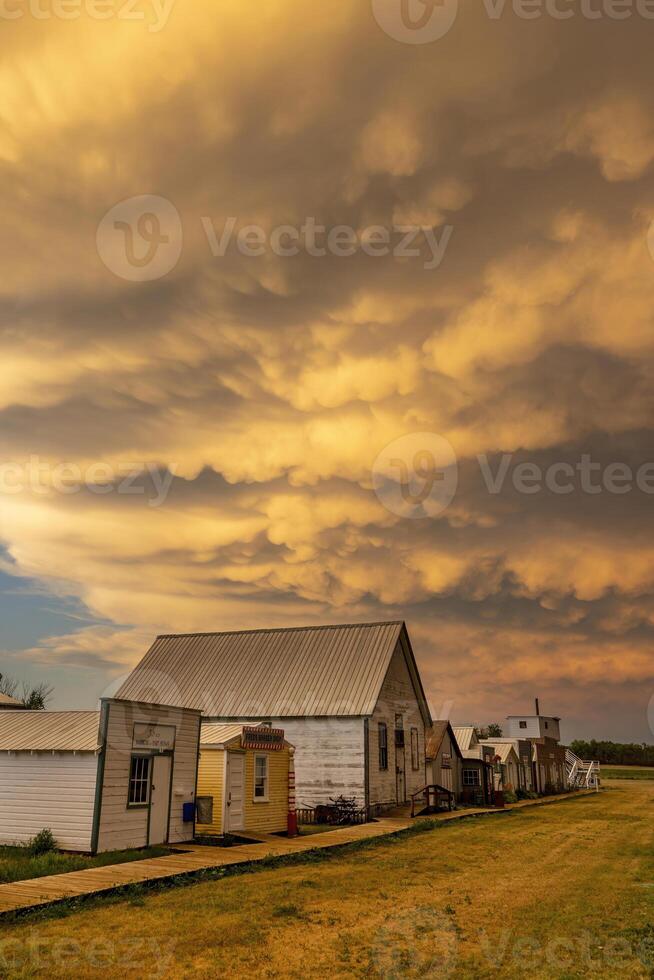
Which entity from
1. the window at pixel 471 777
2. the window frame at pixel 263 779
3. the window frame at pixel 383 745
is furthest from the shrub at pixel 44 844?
the window at pixel 471 777

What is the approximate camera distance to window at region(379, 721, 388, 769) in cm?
3772

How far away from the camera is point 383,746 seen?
126 ft

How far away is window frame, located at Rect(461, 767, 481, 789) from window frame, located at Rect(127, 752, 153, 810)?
3330 cm

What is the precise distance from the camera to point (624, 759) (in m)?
144

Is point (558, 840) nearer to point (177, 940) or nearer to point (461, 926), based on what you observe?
point (461, 926)

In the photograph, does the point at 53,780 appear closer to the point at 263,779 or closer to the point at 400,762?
the point at 263,779

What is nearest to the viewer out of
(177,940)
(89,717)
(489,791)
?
(177,940)

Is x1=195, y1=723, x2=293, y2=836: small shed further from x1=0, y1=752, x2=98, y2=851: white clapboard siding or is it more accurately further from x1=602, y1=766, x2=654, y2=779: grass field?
x1=602, y1=766, x2=654, y2=779: grass field

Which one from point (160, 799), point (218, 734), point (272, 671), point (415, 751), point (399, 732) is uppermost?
point (272, 671)

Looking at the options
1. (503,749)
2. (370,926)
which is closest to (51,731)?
(370,926)

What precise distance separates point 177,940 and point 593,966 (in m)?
5.98

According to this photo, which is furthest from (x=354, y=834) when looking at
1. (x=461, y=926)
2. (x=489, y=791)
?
(x=489, y=791)

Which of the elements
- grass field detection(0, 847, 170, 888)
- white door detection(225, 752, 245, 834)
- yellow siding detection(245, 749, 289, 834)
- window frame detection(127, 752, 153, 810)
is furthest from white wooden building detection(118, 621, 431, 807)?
grass field detection(0, 847, 170, 888)

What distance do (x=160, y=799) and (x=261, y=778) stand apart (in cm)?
587
